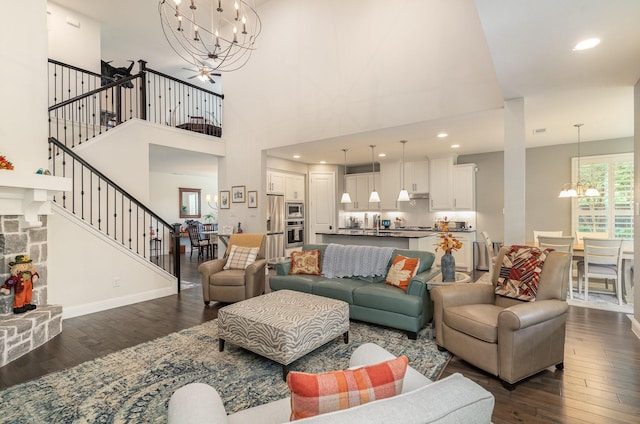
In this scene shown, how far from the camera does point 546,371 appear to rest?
2695 mm

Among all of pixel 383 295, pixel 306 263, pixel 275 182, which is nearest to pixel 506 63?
pixel 383 295

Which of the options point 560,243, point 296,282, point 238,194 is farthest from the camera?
point 238,194

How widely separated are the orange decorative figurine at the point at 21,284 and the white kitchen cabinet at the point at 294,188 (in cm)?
521

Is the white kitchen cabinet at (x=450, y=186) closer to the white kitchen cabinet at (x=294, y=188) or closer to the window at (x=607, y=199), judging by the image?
the window at (x=607, y=199)

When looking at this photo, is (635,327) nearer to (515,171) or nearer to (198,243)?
(515,171)

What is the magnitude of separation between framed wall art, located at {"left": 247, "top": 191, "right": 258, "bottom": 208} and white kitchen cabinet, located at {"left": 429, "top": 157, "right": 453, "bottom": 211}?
414 cm

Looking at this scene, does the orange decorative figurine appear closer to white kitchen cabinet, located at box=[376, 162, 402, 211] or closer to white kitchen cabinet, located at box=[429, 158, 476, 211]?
white kitchen cabinet, located at box=[376, 162, 402, 211]

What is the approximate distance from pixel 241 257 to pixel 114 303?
6.12 ft

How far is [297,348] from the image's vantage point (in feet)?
8.47

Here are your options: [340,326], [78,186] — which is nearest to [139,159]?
[78,186]

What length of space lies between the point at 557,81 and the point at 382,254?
8.79 ft

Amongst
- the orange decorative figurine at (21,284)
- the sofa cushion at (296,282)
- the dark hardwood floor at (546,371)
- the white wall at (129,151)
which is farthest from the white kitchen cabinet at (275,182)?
the orange decorative figurine at (21,284)

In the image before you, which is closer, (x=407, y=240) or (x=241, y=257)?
(x=241, y=257)

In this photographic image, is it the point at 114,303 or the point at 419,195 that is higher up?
the point at 419,195
